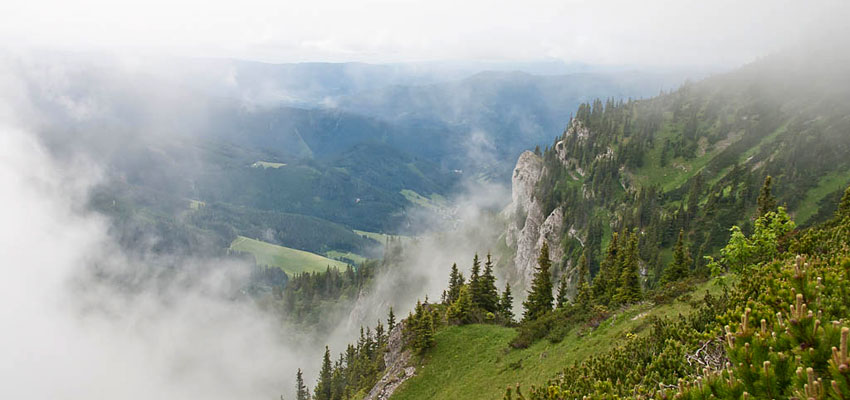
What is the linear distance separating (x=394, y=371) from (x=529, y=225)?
116m

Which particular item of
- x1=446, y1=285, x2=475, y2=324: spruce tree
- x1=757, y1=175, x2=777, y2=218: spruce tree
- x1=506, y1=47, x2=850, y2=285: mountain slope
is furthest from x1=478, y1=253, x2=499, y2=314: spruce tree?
x1=506, y1=47, x2=850, y2=285: mountain slope

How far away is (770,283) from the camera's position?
35.1 ft

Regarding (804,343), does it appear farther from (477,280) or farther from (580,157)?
(580,157)

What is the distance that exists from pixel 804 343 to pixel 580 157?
174 metres

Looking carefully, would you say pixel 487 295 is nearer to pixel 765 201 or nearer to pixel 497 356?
pixel 497 356

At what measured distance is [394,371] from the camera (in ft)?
175

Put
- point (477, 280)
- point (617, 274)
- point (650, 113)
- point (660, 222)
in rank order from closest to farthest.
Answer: point (617, 274) < point (477, 280) < point (660, 222) < point (650, 113)

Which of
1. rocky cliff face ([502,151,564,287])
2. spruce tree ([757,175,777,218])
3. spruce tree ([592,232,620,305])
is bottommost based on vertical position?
rocky cliff face ([502,151,564,287])

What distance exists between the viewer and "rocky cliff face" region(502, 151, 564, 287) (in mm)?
144875

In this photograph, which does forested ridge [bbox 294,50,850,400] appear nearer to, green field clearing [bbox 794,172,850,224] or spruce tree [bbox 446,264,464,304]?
spruce tree [bbox 446,264,464,304]

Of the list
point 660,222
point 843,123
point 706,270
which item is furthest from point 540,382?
point 843,123

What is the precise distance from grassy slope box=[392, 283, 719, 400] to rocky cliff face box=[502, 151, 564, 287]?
7768 cm

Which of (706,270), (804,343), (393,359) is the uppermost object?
(804,343)

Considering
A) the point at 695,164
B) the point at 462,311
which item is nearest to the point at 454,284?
the point at 462,311
